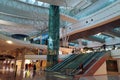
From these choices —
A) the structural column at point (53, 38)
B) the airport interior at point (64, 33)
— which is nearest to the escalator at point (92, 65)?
the airport interior at point (64, 33)

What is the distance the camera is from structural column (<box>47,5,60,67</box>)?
42.5 feet

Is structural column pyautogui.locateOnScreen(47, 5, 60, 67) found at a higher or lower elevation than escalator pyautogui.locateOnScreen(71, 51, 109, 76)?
higher

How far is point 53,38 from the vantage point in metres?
13.3

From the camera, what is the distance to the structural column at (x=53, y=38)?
1297 centimetres

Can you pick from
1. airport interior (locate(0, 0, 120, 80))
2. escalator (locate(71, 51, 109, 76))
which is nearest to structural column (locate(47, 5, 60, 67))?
airport interior (locate(0, 0, 120, 80))

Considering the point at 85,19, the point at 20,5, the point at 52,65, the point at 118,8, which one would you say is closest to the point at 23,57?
the point at 52,65

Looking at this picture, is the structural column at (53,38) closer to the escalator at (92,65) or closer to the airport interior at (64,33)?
the airport interior at (64,33)

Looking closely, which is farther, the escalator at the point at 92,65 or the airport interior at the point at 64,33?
the airport interior at the point at 64,33

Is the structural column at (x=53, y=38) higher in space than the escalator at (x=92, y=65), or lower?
higher

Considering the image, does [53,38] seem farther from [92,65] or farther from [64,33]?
[92,65]

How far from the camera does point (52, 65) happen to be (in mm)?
12773

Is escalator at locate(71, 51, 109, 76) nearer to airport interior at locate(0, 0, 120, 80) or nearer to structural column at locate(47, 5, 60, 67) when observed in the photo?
airport interior at locate(0, 0, 120, 80)

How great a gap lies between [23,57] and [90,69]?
9583mm

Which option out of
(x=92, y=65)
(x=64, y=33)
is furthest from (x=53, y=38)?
(x=92, y=65)
